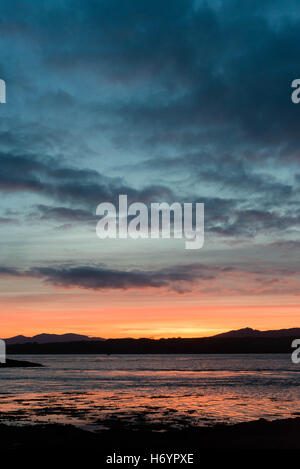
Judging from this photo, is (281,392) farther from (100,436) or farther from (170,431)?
(100,436)

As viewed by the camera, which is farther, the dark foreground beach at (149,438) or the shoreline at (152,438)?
the shoreline at (152,438)

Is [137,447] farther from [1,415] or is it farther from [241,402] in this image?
[241,402]

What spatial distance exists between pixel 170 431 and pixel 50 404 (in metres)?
20.3

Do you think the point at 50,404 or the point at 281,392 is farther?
the point at 281,392

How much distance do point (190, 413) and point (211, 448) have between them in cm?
1789

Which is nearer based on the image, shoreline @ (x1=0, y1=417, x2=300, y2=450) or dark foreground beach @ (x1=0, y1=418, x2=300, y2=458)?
dark foreground beach @ (x1=0, y1=418, x2=300, y2=458)

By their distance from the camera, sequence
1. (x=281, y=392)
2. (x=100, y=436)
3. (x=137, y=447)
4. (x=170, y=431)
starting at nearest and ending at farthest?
1. (x=137, y=447)
2. (x=100, y=436)
3. (x=170, y=431)
4. (x=281, y=392)

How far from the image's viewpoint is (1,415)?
42.1 metres

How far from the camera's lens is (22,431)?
33219 millimetres
